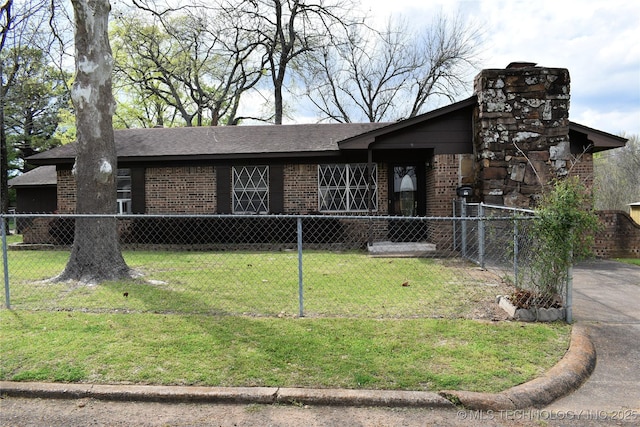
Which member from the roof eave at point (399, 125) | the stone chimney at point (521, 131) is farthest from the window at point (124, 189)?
the stone chimney at point (521, 131)

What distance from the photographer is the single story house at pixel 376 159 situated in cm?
1040

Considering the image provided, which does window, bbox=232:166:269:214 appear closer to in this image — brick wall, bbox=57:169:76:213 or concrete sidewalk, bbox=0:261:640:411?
brick wall, bbox=57:169:76:213

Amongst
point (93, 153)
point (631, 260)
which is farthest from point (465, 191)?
point (93, 153)

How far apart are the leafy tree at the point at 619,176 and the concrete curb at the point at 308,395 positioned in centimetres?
2856

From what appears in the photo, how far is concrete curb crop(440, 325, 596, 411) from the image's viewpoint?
3.16m

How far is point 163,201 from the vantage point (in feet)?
45.5

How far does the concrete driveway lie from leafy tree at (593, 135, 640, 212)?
23.5 m

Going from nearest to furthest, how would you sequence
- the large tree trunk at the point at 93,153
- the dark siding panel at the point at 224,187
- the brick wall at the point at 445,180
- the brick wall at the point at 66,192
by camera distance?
the large tree trunk at the point at 93,153 < the brick wall at the point at 445,180 < the dark siding panel at the point at 224,187 < the brick wall at the point at 66,192

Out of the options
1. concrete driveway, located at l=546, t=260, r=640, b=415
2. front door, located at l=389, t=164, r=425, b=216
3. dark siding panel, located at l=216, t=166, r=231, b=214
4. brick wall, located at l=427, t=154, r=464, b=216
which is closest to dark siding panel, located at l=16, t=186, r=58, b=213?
dark siding panel, located at l=216, t=166, r=231, b=214

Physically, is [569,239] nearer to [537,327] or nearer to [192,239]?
[537,327]

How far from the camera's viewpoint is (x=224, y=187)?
13625mm

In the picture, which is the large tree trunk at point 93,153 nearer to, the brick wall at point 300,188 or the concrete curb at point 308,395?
the concrete curb at point 308,395

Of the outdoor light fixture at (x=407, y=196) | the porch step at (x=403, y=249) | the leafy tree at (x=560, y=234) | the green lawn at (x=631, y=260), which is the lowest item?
the green lawn at (x=631, y=260)

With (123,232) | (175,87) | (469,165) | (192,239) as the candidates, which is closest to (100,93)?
(192,239)
